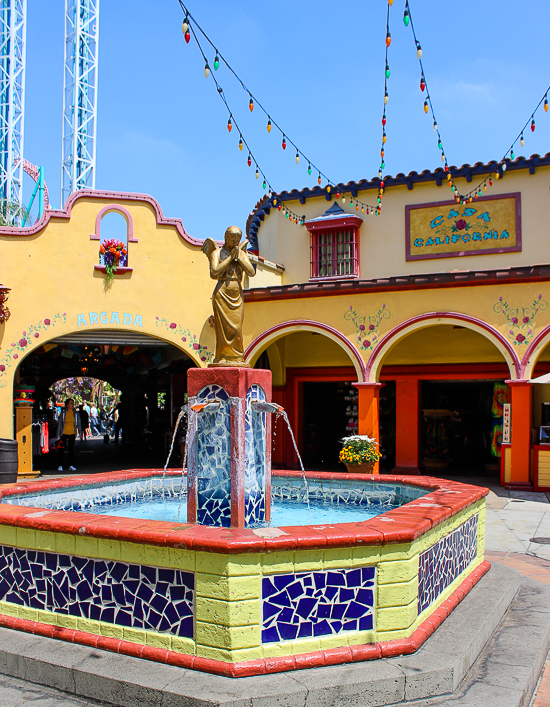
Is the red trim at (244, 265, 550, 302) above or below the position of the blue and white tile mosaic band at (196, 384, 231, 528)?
above

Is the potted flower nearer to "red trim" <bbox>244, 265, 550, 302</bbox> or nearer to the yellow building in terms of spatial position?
the yellow building

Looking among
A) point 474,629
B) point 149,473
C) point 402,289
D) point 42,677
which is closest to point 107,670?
point 42,677

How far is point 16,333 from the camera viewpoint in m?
13.9

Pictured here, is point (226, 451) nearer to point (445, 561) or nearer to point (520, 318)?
point (445, 561)

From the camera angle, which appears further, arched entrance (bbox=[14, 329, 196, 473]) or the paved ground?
arched entrance (bbox=[14, 329, 196, 473])

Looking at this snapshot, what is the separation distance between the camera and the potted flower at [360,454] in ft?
42.0

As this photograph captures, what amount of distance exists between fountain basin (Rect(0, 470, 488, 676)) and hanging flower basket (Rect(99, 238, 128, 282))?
998cm

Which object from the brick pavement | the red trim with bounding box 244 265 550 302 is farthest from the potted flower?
the brick pavement

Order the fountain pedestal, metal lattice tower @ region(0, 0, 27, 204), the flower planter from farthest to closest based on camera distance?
metal lattice tower @ region(0, 0, 27, 204) → the flower planter → the fountain pedestal

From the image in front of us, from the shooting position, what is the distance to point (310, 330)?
569 inches

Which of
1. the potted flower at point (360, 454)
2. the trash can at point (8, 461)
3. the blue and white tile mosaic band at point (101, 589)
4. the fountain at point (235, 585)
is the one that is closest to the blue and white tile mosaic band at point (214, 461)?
the fountain at point (235, 585)

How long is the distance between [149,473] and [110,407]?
127 feet

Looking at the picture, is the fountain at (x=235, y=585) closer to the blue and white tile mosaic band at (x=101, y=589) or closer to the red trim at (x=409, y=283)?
the blue and white tile mosaic band at (x=101, y=589)

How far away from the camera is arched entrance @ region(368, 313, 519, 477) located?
13.8m
